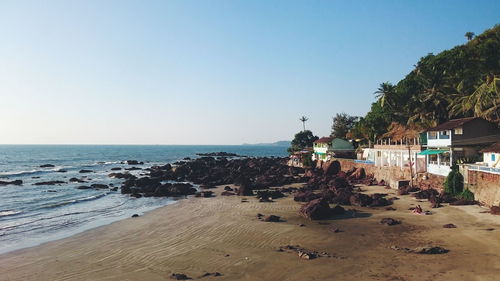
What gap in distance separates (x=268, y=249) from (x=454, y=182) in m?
21.3

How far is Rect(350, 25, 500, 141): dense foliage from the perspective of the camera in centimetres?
4244

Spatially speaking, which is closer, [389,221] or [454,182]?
[389,221]

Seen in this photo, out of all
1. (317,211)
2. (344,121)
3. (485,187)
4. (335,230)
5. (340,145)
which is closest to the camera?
(335,230)

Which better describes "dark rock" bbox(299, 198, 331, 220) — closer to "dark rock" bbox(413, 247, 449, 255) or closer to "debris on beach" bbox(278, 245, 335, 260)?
"debris on beach" bbox(278, 245, 335, 260)

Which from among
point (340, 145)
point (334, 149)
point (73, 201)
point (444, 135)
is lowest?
point (73, 201)

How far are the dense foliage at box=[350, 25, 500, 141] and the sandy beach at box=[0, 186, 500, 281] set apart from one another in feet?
61.3

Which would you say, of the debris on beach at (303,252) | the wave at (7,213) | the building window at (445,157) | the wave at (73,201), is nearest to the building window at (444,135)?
the building window at (445,157)

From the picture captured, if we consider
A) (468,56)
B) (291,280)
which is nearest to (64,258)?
(291,280)

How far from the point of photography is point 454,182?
3325 centimetres

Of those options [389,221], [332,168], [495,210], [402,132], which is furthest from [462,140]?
[332,168]

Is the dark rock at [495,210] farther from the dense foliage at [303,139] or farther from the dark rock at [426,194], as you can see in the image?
the dense foliage at [303,139]

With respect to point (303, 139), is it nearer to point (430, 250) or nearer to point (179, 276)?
point (430, 250)

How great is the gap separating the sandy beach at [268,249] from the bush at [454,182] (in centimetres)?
401

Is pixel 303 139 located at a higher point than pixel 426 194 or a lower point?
higher
